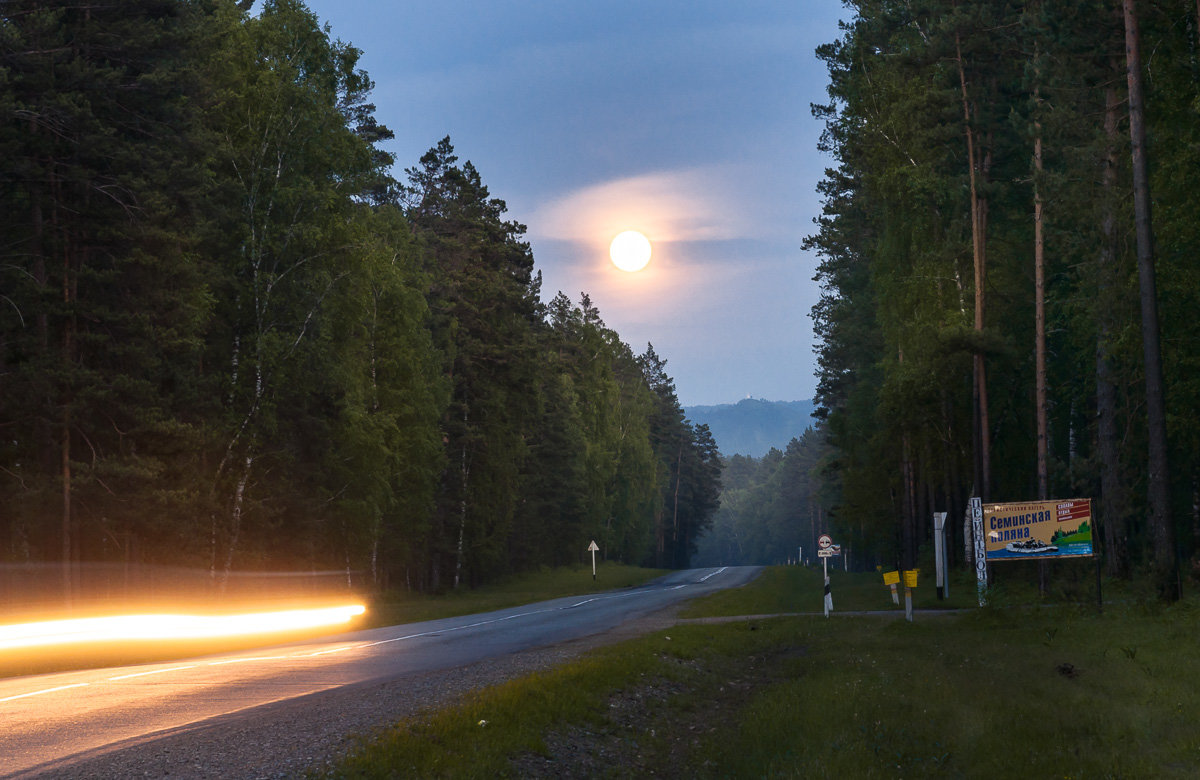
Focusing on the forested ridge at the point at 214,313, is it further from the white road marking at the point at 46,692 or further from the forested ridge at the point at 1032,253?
the forested ridge at the point at 1032,253

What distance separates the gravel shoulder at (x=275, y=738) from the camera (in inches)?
317

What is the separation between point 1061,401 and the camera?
4409 centimetres

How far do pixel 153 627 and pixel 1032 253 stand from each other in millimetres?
34330

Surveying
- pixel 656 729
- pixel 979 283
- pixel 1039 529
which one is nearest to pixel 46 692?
pixel 656 729

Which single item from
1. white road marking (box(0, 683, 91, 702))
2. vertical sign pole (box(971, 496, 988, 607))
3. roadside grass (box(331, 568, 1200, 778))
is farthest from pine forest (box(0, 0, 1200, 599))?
white road marking (box(0, 683, 91, 702))

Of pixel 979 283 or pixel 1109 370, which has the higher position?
pixel 979 283

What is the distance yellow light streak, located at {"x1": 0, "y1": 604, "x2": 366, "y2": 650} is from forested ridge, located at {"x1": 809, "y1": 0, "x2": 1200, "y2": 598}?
2226 centimetres

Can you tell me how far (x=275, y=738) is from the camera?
933cm

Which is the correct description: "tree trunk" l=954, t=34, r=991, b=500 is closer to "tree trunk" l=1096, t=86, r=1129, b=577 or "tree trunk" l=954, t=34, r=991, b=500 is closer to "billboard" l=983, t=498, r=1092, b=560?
"tree trunk" l=1096, t=86, r=1129, b=577

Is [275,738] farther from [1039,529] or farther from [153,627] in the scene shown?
[1039,529]

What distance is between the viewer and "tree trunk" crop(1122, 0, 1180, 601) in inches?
866

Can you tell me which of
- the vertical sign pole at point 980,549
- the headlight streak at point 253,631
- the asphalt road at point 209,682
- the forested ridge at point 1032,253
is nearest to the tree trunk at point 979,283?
the forested ridge at point 1032,253

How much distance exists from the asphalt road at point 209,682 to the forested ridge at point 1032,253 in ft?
50.3

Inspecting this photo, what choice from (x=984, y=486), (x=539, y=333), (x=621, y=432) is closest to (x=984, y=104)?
(x=984, y=486)
